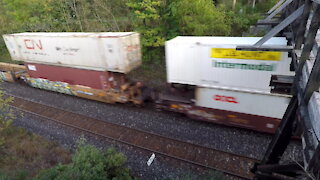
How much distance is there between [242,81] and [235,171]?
3.59m

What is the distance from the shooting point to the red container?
12508 millimetres

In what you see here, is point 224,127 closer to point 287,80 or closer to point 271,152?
point 271,152

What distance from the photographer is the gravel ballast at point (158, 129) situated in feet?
30.0

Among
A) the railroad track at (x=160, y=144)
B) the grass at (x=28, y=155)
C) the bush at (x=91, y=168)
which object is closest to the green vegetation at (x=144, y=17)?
the railroad track at (x=160, y=144)

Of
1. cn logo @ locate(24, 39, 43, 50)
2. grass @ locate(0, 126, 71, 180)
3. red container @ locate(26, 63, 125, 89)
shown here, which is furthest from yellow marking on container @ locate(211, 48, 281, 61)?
cn logo @ locate(24, 39, 43, 50)

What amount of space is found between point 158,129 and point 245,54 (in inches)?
221

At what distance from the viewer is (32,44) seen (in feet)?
46.4

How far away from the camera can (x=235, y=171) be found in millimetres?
8125

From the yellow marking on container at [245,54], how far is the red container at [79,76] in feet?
20.5

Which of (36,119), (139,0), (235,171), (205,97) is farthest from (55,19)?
(235,171)

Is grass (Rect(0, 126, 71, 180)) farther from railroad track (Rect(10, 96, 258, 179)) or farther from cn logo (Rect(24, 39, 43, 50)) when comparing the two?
cn logo (Rect(24, 39, 43, 50))

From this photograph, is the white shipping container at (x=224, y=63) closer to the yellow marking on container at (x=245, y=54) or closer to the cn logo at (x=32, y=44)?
the yellow marking on container at (x=245, y=54)

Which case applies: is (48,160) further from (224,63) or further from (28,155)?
(224,63)

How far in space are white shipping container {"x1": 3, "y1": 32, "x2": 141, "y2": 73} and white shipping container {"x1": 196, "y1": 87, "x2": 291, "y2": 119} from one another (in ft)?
15.4
